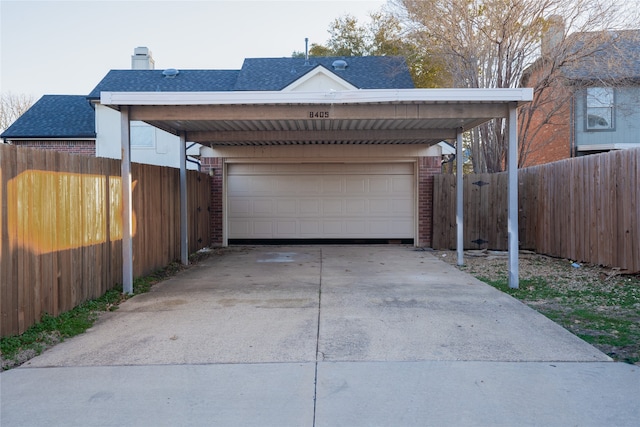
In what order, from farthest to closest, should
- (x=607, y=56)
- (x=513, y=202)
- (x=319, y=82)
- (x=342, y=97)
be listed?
(x=319, y=82) → (x=607, y=56) → (x=513, y=202) → (x=342, y=97)

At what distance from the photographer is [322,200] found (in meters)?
14.3

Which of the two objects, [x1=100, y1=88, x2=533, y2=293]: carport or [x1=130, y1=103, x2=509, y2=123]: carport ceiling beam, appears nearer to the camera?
[x1=100, y1=88, x2=533, y2=293]: carport

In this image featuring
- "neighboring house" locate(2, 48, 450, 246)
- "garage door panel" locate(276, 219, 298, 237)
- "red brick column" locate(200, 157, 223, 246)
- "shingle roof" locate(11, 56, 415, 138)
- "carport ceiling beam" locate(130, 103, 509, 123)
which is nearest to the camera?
"carport ceiling beam" locate(130, 103, 509, 123)

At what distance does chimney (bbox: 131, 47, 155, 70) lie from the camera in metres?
21.0

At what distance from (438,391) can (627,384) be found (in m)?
1.48

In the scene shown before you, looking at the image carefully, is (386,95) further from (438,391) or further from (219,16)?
(219,16)

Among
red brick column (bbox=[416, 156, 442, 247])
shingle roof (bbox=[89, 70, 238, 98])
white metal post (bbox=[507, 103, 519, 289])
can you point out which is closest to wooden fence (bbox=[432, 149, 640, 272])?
red brick column (bbox=[416, 156, 442, 247])

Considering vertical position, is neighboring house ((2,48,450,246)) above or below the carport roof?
below

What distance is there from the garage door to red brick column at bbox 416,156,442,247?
330 mm

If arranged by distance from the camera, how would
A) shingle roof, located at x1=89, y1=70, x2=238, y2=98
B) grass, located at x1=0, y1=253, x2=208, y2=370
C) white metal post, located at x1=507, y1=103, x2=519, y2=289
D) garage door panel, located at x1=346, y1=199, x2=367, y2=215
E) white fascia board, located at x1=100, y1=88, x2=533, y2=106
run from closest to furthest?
grass, located at x1=0, y1=253, x2=208, y2=370, white fascia board, located at x1=100, y1=88, x2=533, y2=106, white metal post, located at x1=507, y1=103, x2=519, y2=289, garage door panel, located at x1=346, y1=199, x2=367, y2=215, shingle roof, located at x1=89, y1=70, x2=238, y2=98

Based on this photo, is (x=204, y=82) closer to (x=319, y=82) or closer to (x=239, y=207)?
(x=319, y=82)

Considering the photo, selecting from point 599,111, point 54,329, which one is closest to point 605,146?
point 599,111

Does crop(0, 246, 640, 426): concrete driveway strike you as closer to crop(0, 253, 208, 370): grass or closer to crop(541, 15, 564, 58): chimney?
crop(0, 253, 208, 370): grass

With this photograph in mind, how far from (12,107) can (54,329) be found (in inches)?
1129
